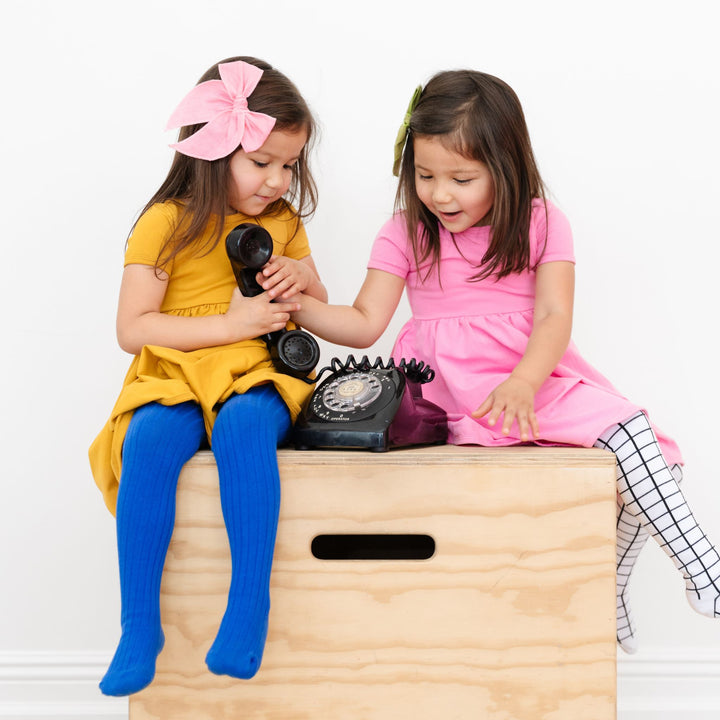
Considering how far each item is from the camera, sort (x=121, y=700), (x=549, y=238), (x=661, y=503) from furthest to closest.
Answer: (x=121, y=700)
(x=549, y=238)
(x=661, y=503)

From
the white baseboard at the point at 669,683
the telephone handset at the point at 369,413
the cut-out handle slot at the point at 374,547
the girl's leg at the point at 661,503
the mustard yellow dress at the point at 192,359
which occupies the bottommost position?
the white baseboard at the point at 669,683

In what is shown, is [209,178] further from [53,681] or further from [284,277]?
[53,681]

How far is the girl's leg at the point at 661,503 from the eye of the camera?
1.09m

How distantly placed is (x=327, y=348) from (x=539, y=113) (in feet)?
1.76

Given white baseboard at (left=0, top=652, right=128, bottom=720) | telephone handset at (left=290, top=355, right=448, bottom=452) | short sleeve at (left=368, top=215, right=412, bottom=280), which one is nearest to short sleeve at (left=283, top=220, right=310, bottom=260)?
short sleeve at (left=368, top=215, right=412, bottom=280)

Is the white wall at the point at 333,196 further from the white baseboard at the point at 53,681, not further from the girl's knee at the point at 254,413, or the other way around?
the girl's knee at the point at 254,413

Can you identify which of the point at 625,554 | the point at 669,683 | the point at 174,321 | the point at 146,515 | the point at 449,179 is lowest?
the point at 669,683

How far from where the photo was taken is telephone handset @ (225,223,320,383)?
112 centimetres

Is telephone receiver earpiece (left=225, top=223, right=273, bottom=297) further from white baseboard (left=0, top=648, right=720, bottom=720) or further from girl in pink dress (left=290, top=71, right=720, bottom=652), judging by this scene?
white baseboard (left=0, top=648, right=720, bottom=720)

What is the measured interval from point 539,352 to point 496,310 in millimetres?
136

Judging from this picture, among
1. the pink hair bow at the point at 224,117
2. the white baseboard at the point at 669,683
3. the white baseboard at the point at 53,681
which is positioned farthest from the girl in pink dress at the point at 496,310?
the white baseboard at the point at 53,681

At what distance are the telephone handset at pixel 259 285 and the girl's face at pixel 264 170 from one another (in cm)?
8

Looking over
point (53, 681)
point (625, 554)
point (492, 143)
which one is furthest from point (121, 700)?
point (492, 143)

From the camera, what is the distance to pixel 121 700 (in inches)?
59.9
